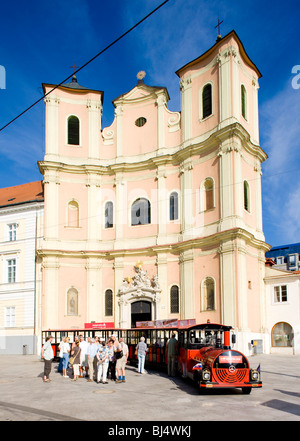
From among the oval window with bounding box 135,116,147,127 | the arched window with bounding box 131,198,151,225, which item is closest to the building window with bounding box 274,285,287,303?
the arched window with bounding box 131,198,151,225

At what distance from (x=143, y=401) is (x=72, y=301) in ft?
79.6

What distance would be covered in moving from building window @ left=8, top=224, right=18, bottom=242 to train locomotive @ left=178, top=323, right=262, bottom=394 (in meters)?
25.5

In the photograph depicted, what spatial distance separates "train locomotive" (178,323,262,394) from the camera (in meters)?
15.2

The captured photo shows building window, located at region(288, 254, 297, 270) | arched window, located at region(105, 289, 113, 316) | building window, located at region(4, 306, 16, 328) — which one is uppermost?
building window, located at region(288, 254, 297, 270)

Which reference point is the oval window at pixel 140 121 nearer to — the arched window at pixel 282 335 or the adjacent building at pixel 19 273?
the adjacent building at pixel 19 273

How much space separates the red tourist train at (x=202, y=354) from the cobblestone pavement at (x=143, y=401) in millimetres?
463

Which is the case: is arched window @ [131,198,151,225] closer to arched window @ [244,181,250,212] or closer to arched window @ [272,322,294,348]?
arched window @ [244,181,250,212]

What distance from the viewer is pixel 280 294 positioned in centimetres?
3453

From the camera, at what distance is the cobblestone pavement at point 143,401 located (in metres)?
11.7

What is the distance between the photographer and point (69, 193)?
39.6 meters

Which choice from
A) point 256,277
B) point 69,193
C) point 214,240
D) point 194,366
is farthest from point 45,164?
point 194,366

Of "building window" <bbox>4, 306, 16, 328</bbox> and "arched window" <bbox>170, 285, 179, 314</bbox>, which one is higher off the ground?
"arched window" <bbox>170, 285, 179, 314</bbox>

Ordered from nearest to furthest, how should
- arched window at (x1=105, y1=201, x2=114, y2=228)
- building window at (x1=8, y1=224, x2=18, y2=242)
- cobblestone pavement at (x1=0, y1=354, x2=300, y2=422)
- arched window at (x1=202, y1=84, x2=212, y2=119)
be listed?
cobblestone pavement at (x1=0, y1=354, x2=300, y2=422) < arched window at (x1=202, y1=84, x2=212, y2=119) < arched window at (x1=105, y1=201, x2=114, y2=228) < building window at (x1=8, y1=224, x2=18, y2=242)

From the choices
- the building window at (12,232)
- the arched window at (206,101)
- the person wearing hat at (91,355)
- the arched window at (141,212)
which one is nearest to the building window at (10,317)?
the building window at (12,232)
